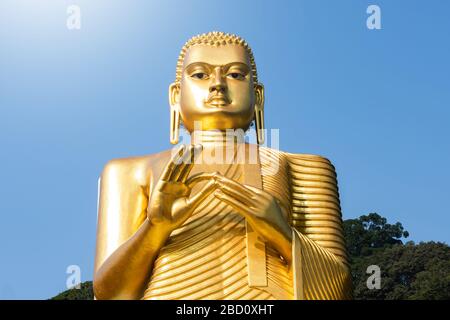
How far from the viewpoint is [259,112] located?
6.42m

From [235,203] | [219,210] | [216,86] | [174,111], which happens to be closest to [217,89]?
[216,86]

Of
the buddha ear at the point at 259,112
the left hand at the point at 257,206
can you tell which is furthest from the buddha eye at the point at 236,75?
the left hand at the point at 257,206

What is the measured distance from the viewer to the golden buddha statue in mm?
4973

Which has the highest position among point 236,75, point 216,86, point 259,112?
point 236,75

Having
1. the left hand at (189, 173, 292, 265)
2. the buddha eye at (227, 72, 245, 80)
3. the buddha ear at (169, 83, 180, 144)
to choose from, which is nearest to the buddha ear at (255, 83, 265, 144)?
the buddha eye at (227, 72, 245, 80)

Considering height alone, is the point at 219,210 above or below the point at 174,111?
below

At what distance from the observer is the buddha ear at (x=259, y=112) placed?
249 inches

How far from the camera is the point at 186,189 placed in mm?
4941

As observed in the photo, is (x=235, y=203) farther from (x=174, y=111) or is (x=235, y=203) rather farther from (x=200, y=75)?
(x=174, y=111)

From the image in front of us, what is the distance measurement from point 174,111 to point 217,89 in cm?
58

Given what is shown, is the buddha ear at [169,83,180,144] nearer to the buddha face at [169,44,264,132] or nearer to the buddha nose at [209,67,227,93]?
the buddha face at [169,44,264,132]

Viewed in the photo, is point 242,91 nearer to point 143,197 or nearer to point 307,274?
point 143,197

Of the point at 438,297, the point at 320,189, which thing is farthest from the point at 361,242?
the point at 320,189

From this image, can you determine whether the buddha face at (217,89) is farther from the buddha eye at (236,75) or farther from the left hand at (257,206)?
the left hand at (257,206)
